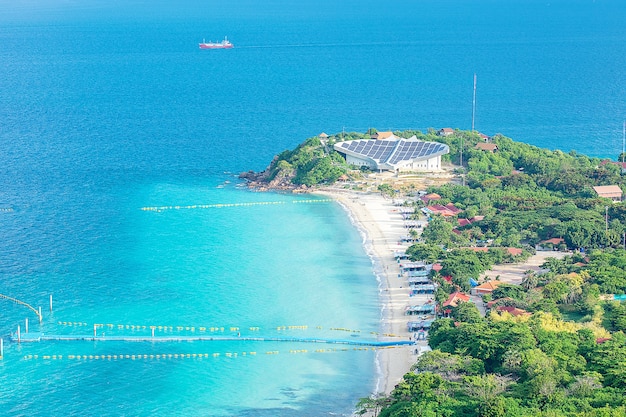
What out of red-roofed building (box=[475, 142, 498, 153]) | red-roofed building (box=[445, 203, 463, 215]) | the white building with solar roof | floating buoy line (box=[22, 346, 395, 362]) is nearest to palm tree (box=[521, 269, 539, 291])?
floating buoy line (box=[22, 346, 395, 362])

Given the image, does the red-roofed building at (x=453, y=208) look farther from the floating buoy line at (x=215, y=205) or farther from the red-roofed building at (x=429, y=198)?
the floating buoy line at (x=215, y=205)

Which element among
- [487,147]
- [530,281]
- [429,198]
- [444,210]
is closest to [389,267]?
[530,281]

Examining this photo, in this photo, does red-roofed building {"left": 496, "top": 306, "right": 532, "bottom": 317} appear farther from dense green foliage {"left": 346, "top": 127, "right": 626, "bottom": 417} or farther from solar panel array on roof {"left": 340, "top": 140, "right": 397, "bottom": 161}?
solar panel array on roof {"left": 340, "top": 140, "right": 397, "bottom": 161}

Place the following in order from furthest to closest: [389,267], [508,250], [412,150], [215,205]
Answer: [412,150], [215,205], [508,250], [389,267]

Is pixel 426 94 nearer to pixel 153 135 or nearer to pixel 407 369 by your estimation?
pixel 153 135

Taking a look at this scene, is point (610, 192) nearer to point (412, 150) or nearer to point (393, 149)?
point (412, 150)

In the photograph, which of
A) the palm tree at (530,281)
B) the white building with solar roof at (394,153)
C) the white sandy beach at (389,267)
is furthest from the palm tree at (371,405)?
the white building with solar roof at (394,153)
